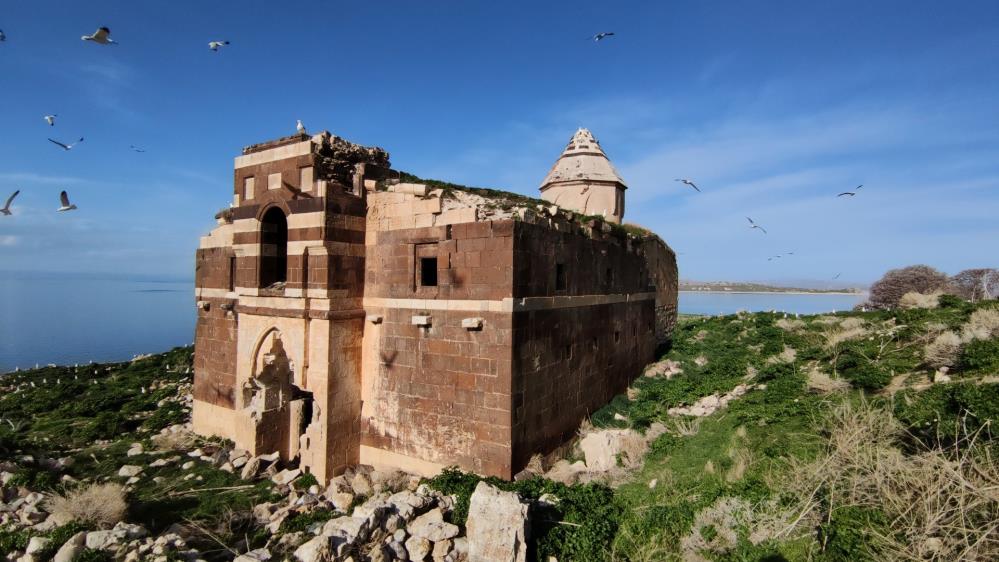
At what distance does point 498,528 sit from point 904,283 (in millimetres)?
29877

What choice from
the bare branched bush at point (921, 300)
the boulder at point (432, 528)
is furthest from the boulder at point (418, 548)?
the bare branched bush at point (921, 300)

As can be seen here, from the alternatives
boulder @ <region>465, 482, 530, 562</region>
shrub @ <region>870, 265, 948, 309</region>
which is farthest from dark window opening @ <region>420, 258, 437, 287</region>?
shrub @ <region>870, 265, 948, 309</region>

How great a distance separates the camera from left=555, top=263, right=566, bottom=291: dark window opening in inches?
350

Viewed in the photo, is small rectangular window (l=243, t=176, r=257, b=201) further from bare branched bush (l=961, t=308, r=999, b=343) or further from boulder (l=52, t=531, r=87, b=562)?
bare branched bush (l=961, t=308, r=999, b=343)

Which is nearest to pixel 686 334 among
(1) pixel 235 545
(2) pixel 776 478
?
(2) pixel 776 478

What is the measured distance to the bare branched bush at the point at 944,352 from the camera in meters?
7.23

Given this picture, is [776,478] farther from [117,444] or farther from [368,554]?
[117,444]

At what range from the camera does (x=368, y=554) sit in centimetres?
550

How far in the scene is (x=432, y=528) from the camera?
19.2ft

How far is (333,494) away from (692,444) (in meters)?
6.08

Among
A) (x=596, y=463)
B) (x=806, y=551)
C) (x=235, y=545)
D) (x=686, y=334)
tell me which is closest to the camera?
(x=806, y=551)

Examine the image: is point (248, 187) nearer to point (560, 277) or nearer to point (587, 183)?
point (560, 277)

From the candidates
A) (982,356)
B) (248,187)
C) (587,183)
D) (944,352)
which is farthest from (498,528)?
(587,183)

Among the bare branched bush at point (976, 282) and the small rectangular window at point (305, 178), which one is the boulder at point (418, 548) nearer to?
the small rectangular window at point (305, 178)
